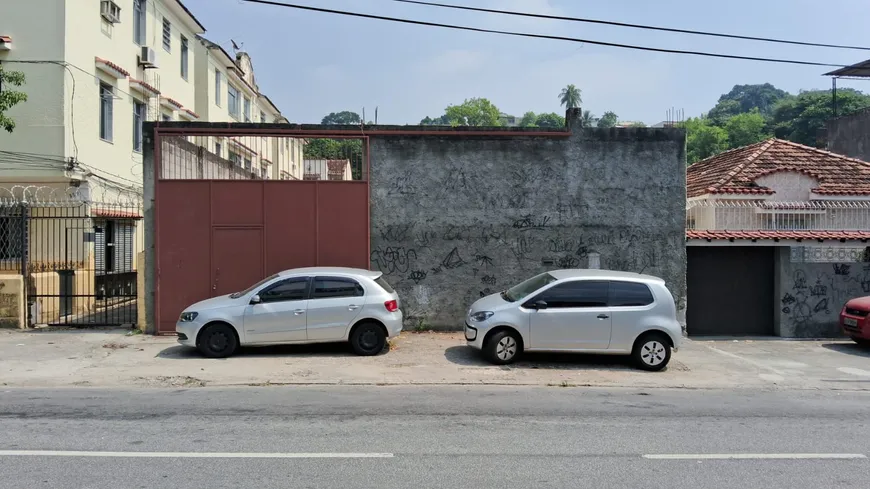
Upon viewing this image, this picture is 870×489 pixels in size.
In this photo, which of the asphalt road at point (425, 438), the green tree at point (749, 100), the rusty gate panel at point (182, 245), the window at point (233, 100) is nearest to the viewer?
the asphalt road at point (425, 438)

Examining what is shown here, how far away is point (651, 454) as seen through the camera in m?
5.97

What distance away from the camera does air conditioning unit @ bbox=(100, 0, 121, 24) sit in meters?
17.9

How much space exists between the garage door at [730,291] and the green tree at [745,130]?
72049 mm

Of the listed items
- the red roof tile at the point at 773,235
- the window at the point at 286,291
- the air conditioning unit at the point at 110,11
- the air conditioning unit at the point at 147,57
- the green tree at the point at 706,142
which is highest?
the green tree at the point at 706,142

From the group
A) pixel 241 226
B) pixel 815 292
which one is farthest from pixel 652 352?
pixel 241 226

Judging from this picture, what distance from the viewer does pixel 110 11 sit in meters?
18.2

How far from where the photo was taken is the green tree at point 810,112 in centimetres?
6575

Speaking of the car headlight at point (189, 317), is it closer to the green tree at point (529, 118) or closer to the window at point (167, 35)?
the window at point (167, 35)

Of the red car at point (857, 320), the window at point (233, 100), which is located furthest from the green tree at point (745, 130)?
the red car at point (857, 320)

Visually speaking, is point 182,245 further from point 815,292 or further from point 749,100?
point 749,100

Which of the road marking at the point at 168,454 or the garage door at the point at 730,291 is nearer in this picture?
the road marking at the point at 168,454

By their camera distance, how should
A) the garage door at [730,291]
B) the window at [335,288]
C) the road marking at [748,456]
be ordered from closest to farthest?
the road marking at [748,456] → the window at [335,288] → the garage door at [730,291]

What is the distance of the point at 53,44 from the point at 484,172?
12300 millimetres

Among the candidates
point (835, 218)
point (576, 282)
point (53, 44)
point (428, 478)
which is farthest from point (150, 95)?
point (835, 218)
